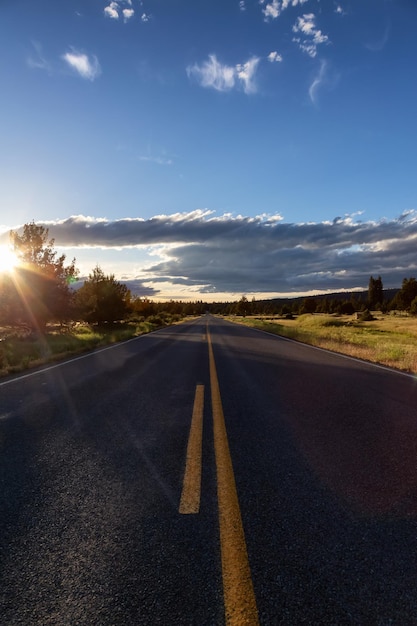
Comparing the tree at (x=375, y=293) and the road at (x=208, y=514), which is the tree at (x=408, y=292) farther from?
the road at (x=208, y=514)

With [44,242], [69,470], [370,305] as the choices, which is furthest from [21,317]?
[370,305]

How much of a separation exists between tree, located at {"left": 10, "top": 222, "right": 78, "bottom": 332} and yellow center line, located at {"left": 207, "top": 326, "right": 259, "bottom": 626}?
24748 mm

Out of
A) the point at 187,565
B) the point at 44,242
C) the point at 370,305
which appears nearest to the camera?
the point at 187,565

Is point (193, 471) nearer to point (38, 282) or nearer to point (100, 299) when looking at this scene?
point (38, 282)

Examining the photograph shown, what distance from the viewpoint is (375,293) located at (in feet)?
366

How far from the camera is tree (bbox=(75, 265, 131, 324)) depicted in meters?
35.8

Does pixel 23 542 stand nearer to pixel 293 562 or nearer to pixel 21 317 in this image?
pixel 293 562

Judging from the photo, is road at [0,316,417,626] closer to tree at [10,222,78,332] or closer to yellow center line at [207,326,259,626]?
yellow center line at [207,326,259,626]

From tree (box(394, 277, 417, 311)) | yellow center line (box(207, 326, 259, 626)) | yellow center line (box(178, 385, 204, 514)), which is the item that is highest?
tree (box(394, 277, 417, 311))

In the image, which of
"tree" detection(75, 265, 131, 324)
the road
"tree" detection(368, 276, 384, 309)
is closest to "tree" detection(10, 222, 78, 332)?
"tree" detection(75, 265, 131, 324)

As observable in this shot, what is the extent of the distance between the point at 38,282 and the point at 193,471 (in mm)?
25780

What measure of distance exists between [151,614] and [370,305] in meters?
122

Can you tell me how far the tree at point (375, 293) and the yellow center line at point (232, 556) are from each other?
378ft

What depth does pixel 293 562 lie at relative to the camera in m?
2.34
